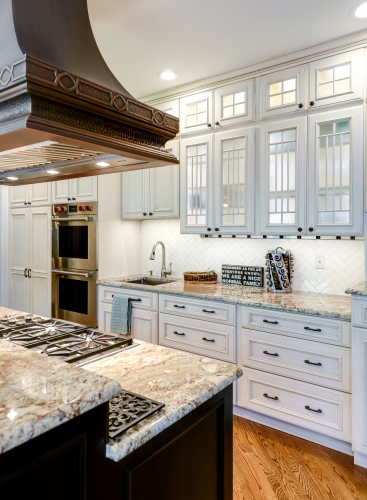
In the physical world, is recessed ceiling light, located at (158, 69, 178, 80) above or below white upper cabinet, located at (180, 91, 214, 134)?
above

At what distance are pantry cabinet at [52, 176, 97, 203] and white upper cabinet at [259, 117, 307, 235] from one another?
1.68 meters

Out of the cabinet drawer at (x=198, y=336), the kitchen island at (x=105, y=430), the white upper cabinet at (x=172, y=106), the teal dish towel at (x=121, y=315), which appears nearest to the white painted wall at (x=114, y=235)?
the teal dish towel at (x=121, y=315)

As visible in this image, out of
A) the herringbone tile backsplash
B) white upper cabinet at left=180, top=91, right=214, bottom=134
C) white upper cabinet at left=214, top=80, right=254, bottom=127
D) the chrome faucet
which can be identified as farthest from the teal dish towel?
white upper cabinet at left=214, top=80, right=254, bottom=127

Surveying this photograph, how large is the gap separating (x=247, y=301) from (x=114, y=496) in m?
1.80

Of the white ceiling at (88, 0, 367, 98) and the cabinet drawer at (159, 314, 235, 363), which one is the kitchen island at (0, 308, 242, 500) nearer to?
the cabinet drawer at (159, 314, 235, 363)

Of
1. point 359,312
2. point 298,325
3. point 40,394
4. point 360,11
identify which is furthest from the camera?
point 298,325

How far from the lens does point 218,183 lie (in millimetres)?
3164

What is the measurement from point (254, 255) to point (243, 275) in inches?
8.1

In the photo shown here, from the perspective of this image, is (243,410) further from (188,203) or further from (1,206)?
(1,206)

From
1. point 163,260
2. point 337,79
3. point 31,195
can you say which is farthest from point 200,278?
point 31,195

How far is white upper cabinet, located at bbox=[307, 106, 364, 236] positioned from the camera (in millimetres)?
2471

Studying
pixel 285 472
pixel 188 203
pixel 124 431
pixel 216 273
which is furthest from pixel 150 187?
pixel 124 431

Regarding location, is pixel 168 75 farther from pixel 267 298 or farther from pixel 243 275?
pixel 267 298

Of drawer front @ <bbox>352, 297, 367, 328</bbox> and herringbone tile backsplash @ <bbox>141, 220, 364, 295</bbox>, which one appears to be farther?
herringbone tile backsplash @ <bbox>141, 220, 364, 295</bbox>
